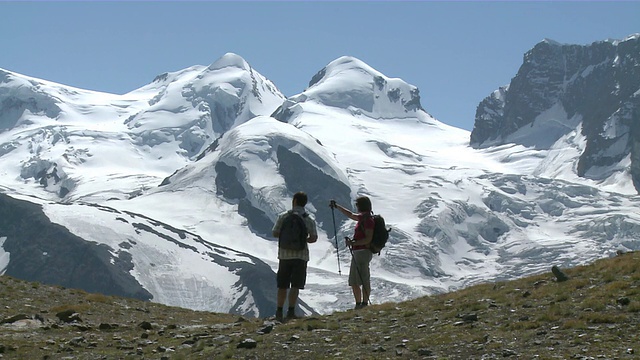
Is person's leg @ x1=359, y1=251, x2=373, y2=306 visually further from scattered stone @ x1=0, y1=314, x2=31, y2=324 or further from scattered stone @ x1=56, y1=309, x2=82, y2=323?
scattered stone @ x1=0, y1=314, x2=31, y2=324

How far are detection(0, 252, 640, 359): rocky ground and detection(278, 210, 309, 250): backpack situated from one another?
2256 millimetres

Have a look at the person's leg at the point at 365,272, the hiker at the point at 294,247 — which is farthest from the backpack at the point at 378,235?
the hiker at the point at 294,247

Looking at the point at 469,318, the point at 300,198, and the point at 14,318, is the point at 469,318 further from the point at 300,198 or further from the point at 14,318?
the point at 14,318

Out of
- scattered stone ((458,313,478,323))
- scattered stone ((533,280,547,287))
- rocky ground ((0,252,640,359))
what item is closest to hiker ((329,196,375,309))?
rocky ground ((0,252,640,359))

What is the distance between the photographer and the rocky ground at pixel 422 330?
2217 centimetres

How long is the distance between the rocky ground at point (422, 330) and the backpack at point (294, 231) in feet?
7.40

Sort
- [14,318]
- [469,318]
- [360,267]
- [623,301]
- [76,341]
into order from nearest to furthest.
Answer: [623,301], [469,318], [76,341], [14,318], [360,267]

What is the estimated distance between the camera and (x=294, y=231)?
29.5m

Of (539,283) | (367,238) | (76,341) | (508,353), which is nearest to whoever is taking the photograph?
(508,353)

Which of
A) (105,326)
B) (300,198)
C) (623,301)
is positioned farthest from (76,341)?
(623,301)

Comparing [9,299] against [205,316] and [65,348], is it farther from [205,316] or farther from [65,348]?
[65,348]

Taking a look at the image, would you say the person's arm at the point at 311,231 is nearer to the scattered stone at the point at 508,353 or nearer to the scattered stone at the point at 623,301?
the scattered stone at the point at 623,301

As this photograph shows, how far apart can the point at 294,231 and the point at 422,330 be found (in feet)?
19.0

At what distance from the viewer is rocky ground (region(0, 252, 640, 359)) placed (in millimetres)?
22172
